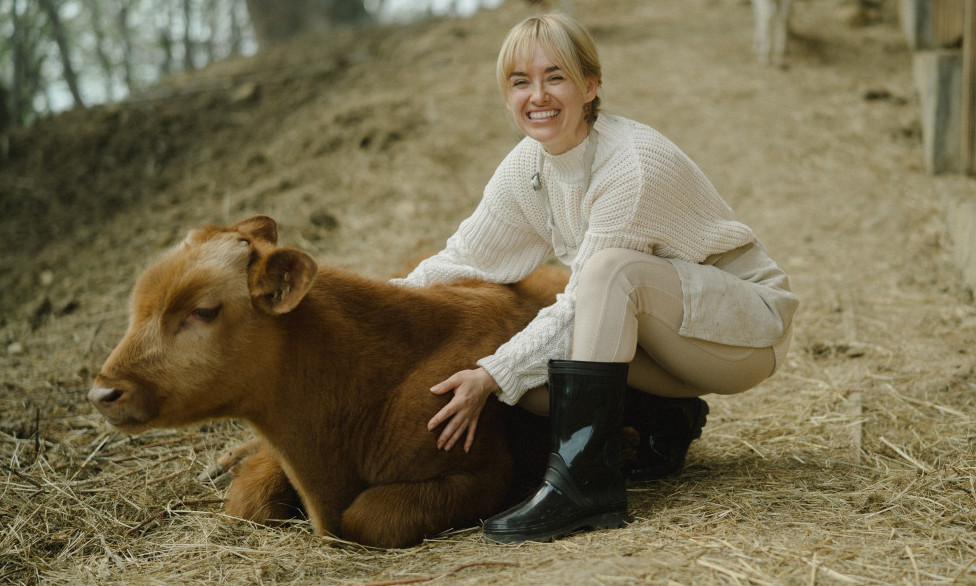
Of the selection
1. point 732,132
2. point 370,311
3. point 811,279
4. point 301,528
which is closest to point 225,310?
point 370,311

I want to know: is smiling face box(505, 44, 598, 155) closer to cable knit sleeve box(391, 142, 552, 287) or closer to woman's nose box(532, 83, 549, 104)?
woman's nose box(532, 83, 549, 104)

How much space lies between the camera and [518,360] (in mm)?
3146

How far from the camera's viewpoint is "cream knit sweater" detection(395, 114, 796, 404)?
10.3ft

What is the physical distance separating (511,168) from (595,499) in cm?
137

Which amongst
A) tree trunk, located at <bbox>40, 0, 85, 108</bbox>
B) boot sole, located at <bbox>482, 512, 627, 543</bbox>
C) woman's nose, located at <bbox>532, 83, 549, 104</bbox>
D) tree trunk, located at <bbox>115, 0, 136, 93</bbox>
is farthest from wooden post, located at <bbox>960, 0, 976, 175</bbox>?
tree trunk, located at <bbox>115, 0, 136, 93</bbox>

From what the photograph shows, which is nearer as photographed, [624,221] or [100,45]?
[624,221]

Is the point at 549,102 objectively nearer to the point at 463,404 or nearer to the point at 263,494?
the point at 463,404

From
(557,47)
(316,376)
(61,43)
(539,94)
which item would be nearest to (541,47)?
(557,47)

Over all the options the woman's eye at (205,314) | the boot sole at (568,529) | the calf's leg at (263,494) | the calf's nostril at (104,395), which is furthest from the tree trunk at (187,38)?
the boot sole at (568,529)

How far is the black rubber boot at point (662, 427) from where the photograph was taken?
11.8 ft

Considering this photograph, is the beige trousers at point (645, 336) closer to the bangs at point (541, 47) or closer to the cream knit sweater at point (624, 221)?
the cream knit sweater at point (624, 221)

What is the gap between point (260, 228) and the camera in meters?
3.46

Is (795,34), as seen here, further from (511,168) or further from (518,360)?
(518,360)

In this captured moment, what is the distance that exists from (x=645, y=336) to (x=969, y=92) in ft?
15.3
